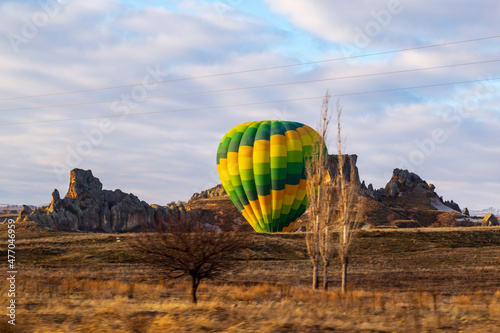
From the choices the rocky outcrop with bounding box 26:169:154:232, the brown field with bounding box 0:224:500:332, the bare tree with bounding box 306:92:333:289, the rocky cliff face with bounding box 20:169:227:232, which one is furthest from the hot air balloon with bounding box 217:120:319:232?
the rocky outcrop with bounding box 26:169:154:232

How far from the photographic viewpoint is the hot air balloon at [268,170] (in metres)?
54.7

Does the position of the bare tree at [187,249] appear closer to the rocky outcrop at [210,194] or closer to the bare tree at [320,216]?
the bare tree at [320,216]

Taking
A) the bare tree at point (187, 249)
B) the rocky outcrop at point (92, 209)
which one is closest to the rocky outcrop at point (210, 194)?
the rocky outcrop at point (92, 209)

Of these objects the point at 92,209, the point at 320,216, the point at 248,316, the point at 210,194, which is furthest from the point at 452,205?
the point at 248,316

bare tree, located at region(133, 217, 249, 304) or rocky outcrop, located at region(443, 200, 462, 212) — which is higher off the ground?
rocky outcrop, located at region(443, 200, 462, 212)

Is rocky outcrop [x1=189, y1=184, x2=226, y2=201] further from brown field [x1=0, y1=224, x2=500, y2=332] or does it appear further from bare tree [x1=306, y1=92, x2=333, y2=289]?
bare tree [x1=306, y1=92, x2=333, y2=289]

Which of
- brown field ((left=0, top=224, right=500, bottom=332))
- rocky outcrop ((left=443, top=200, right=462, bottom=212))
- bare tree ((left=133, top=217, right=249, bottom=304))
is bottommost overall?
brown field ((left=0, top=224, right=500, bottom=332))

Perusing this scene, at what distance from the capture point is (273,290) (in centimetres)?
2359

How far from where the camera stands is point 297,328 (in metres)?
12.6

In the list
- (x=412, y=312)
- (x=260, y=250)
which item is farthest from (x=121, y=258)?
(x=412, y=312)

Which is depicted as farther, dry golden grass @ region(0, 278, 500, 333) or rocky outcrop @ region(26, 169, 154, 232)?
rocky outcrop @ region(26, 169, 154, 232)

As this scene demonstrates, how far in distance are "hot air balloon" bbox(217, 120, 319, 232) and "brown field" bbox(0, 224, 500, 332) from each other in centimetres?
367

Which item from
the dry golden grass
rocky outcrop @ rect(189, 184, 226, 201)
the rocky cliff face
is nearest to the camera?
the dry golden grass

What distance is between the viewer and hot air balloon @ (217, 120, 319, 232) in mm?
54656
